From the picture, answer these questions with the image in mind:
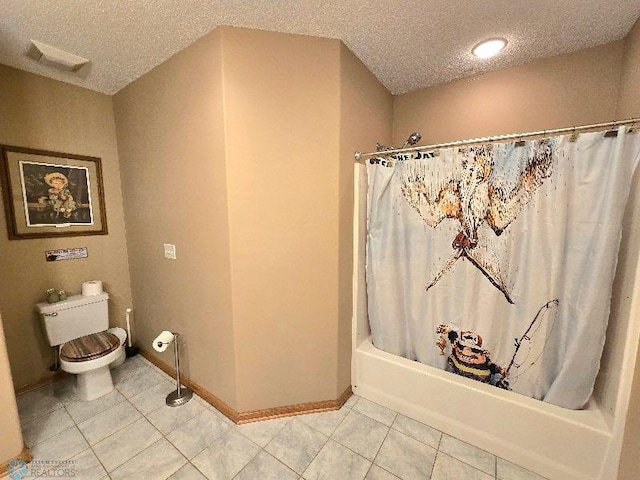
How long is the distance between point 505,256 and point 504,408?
83 centimetres

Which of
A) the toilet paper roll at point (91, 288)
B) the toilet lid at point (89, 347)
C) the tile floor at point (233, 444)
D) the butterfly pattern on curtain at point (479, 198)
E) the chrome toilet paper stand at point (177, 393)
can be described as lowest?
the tile floor at point (233, 444)

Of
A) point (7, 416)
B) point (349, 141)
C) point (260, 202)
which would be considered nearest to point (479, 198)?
point (349, 141)

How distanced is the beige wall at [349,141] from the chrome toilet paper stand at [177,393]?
1140 millimetres

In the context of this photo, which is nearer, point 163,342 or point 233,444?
point 233,444

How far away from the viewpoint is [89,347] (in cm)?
178

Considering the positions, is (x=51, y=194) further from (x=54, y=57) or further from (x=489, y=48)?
(x=489, y=48)

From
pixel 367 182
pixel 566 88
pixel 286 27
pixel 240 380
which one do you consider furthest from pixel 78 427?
pixel 566 88

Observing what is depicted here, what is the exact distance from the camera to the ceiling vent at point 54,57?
1.53m

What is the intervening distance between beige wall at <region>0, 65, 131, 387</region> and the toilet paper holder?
0.89 m

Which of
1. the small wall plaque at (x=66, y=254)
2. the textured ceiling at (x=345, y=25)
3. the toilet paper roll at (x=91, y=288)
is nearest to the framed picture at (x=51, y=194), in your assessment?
the small wall plaque at (x=66, y=254)

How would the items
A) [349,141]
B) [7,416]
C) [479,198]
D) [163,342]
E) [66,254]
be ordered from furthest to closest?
[66,254]
[163,342]
[349,141]
[479,198]
[7,416]

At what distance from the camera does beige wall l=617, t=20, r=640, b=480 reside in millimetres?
1026

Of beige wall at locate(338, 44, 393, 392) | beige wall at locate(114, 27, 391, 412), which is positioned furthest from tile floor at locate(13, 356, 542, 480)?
beige wall at locate(338, 44, 393, 392)

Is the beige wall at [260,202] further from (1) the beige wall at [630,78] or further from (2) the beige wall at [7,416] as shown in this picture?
(1) the beige wall at [630,78]
